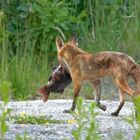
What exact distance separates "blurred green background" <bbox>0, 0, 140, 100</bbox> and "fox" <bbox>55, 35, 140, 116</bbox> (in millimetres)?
3342

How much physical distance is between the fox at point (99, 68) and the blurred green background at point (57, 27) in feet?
11.0

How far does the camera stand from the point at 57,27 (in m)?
14.2

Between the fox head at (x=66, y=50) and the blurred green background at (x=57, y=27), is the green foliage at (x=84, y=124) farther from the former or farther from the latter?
the blurred green background at (x=57, y=27)

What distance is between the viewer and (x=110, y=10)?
14805 mm

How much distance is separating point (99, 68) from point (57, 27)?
16.5 ft

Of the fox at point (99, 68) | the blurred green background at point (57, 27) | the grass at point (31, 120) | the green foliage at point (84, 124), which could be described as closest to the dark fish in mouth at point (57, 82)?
the fox at point (99, 68)

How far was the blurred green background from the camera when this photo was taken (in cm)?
1384

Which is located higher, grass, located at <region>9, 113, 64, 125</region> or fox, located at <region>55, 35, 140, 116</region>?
fox, located at <region>55, 35, 140, 116</region>

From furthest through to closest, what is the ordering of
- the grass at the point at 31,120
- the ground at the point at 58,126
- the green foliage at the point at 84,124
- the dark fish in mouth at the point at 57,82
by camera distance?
the dark fish in mouth at the point at 57,82
the grass at the point at 31,120
the ground at the point at 58,126
the green foliage at the point at 84,124

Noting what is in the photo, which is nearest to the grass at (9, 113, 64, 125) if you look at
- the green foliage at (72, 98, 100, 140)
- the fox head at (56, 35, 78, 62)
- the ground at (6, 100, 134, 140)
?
the ground at (6, 100, 134, 140)

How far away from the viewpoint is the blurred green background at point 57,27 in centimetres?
1384

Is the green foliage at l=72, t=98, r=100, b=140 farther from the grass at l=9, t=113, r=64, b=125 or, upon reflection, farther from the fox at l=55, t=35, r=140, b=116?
the fox at l=55, t=35, r=140, b=116

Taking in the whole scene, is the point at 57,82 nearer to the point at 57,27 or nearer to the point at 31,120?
the point at 31,120

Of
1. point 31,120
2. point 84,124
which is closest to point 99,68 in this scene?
point 31,120
